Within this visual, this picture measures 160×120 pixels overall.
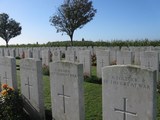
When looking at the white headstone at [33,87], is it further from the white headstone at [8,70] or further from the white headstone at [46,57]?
the white headstone at [46,57]

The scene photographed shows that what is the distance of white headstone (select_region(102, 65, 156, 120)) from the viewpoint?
370cm

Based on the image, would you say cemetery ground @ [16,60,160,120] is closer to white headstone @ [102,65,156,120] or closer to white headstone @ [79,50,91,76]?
white headstone @ [79,50,91,76]

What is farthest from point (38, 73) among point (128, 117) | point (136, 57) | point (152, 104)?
point (136, 57)

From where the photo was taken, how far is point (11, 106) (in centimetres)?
563

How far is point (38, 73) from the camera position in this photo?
5617 millimetres

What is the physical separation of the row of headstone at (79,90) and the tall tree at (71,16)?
2429cm

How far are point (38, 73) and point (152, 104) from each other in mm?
2860

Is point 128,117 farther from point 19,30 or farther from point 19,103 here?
point 19,30

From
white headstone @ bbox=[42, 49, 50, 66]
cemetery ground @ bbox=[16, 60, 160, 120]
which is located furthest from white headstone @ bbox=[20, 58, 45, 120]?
white headstone @ bbox=[42, 49, 50, 66]

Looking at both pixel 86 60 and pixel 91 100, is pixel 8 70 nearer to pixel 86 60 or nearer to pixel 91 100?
pixel 91 100

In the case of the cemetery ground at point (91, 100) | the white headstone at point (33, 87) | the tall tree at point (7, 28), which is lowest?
the cemetery ground at point (91, 100)

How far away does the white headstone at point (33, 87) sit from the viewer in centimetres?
564

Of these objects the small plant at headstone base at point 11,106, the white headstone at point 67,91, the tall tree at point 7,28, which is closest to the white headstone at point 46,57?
the small plant at headstone base at point 11,106

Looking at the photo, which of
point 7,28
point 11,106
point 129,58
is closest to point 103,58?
point 129,58
